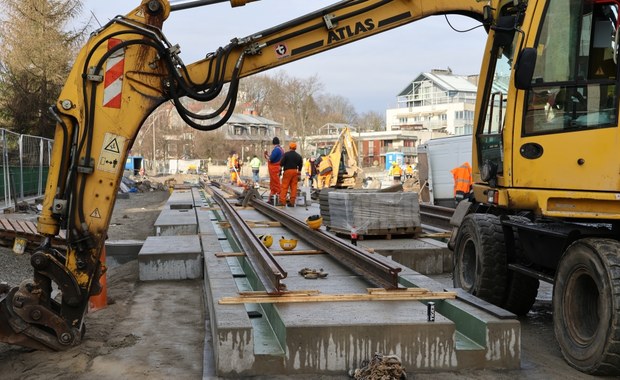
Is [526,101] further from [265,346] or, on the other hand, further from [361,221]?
[361,221]

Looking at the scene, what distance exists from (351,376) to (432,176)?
16289 mm

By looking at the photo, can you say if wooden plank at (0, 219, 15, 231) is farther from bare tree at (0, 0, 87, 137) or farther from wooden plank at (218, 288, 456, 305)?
bare tree at (0, 0, 87, 137)

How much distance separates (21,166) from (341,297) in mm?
16578

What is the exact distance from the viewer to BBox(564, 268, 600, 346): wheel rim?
17.2 feet

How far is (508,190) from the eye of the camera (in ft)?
19.9

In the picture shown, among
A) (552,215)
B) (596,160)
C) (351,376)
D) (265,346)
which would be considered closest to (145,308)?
(265,346)

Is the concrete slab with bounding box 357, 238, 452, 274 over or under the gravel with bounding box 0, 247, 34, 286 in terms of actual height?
over

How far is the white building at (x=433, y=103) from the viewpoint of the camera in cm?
9894

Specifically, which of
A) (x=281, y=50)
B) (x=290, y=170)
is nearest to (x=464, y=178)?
(x=290, y=170)

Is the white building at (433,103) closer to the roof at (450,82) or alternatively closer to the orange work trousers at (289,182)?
the roof at (450,82)

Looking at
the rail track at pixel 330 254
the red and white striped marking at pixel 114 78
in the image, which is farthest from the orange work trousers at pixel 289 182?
the red and white striped marking at pixel 114 78

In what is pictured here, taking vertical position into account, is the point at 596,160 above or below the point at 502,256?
above

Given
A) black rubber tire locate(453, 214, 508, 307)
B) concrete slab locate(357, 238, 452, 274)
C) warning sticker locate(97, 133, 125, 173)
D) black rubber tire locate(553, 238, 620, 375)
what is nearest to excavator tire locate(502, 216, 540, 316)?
black rubber tire locate(453, 214, 508, 307)

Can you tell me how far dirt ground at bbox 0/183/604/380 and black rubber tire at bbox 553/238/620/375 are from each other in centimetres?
21
